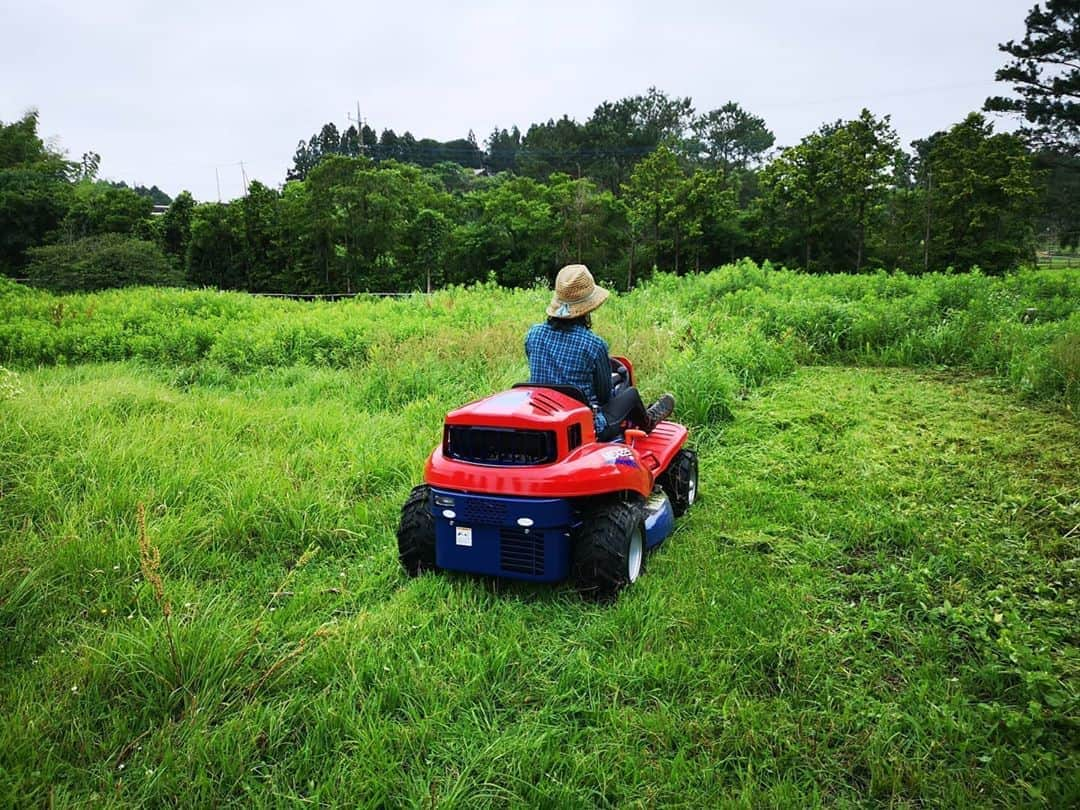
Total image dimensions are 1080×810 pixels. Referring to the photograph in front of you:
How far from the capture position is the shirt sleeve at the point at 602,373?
12.0ft

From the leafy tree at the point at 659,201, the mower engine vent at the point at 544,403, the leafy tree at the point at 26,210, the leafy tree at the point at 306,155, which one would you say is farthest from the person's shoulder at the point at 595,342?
the leafy tree at the point at 306,155

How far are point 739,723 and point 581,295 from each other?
227cm

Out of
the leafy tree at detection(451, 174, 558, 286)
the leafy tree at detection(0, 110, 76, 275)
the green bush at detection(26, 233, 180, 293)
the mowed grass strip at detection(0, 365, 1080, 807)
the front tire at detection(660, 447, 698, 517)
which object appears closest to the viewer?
the mowed grass strip at detection(0, 365, 1080, 807)

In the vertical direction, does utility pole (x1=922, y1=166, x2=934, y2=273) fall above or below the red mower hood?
above

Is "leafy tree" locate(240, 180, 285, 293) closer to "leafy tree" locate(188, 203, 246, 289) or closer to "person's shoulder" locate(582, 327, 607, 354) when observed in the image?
"leafy tree" locate(188, 203, 246, 289)

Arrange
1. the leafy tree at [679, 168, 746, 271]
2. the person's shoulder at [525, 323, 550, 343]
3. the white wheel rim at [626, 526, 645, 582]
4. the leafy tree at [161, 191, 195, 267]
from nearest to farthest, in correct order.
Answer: the white wheel rim at [626, 526, 645, 582] < the person's shoulder at [525, 323, 550, 343] < the leafy tree at [679, 168, 746, 271] < the leafy tree at [161, 191, 195, 267]

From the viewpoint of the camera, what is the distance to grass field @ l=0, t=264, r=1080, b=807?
7.27 ft

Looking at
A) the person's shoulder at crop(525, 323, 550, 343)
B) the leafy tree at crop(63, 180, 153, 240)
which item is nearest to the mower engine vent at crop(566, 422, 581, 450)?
the person's shoulder at crop(525, 323, 550, 343)

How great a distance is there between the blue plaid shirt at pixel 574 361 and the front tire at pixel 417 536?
0.94m

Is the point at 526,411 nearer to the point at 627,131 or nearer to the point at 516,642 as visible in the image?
the point at 516,642

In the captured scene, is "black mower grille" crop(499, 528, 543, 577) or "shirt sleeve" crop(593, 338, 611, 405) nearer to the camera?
"black mower grille" crop(499, 528, 543, 577)

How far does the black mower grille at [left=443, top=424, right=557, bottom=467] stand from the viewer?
3.11 m

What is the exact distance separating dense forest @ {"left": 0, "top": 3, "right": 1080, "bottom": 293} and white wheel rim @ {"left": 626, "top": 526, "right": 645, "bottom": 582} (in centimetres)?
2519

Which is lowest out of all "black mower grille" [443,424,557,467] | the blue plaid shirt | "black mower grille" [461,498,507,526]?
"black mower grille" [461,498,507,526]
